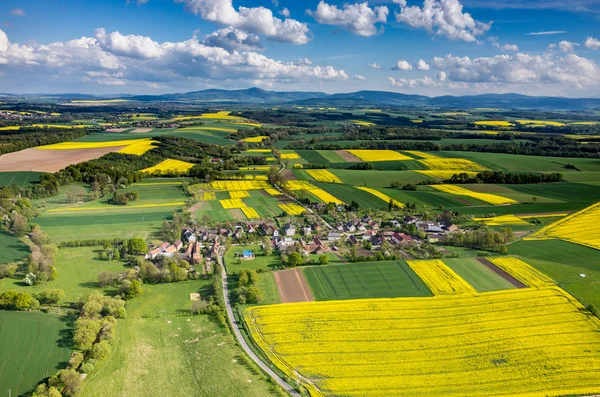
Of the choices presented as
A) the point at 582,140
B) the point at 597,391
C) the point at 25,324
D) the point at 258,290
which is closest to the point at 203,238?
the point at 258,290

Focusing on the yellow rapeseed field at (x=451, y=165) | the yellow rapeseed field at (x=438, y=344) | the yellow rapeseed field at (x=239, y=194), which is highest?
the yellow rapeseed field at (x=451, y=165)

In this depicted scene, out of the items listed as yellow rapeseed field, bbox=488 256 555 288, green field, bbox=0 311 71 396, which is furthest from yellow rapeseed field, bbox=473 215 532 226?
green field, bbox=0 311 71 396

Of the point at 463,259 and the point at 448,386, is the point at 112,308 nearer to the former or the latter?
the point at 448,386

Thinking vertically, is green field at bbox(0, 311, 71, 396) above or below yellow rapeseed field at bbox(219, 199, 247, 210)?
below

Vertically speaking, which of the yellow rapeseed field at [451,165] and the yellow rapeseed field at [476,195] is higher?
the yellow rapeseed field at [451,165]

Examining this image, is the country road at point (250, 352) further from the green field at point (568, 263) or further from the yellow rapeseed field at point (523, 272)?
the green field at point (568, 263)

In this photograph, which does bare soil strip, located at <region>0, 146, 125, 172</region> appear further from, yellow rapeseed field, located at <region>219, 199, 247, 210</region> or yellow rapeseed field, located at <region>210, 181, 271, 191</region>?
yellow rapeseed field, located at <region>219, 199, 247, 210</region>

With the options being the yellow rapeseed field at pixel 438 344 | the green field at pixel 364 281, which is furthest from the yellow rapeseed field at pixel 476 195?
the green field at pixel 364 281

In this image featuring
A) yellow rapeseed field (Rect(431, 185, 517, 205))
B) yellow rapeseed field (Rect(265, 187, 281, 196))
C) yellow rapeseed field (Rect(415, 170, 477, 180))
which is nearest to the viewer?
yellow rapeseed field (Rect(431, 185, 517, 205))
